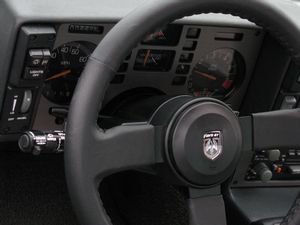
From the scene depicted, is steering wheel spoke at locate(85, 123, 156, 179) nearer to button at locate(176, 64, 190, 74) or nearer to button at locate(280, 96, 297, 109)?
button at locate(176, 64, 190, 74)

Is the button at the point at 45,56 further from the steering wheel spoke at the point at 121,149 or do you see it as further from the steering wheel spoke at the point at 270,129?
the steering wheel spoke at the point at 270,129

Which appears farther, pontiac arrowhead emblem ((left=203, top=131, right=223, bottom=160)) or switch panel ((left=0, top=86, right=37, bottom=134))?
switch panel ((left=0, top=86, right=37, bottom=134))

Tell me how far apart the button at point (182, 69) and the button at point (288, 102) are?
349 mm

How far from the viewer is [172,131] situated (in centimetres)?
123

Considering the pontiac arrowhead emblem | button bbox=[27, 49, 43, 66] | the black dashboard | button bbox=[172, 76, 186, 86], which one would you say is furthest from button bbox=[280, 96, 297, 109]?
button bbox=[27, 49, 43, 66]

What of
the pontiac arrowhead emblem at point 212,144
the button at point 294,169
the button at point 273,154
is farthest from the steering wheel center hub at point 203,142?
the button at point 294,169

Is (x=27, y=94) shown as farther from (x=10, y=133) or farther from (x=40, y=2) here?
(x=40, y=2)

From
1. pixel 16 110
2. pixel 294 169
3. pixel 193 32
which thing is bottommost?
pixel 294 169

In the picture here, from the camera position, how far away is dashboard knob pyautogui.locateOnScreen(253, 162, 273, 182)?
1.98 metres

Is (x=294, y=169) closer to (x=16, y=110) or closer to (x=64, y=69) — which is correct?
(x=64, y=69)

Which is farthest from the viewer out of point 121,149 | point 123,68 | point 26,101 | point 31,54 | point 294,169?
point 294,169

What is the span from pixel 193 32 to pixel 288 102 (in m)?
0.44

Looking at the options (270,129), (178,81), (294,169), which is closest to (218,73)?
(178,81)

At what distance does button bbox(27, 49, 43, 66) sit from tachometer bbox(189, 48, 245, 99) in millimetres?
601
